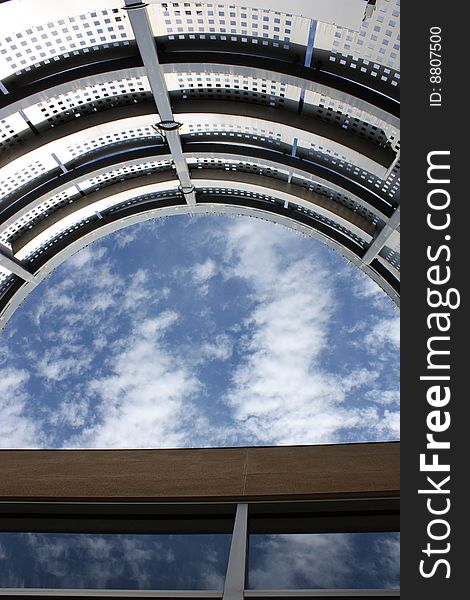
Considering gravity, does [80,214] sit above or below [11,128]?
above

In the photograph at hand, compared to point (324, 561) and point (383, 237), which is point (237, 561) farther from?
point (383, 237)

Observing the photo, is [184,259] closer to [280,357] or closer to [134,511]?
[280,357]

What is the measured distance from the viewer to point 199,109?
34.0 feet

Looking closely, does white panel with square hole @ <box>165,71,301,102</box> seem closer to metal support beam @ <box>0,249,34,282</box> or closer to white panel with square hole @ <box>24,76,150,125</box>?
white panel with square hole @ <box>24,76,150,125</box>

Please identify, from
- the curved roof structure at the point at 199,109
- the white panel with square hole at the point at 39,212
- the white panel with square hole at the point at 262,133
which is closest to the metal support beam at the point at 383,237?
the curved roof structure at the point at 199,109

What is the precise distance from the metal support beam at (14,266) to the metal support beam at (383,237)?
10677mm

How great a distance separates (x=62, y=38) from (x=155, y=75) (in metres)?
1.76

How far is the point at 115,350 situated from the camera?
2955 centimetres

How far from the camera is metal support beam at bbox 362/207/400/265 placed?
11.1m

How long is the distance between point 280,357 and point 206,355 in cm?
511

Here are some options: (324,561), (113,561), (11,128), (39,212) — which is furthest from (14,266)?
(324,561)

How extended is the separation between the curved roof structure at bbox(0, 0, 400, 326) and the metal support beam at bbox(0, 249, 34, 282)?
52 millimetres

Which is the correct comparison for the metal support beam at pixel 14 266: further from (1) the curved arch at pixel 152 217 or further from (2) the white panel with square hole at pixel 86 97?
(2) the white panel with square hole at pixel 86 97

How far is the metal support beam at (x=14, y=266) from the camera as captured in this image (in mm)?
13898
